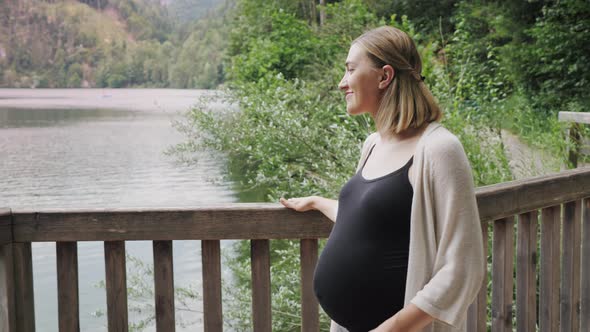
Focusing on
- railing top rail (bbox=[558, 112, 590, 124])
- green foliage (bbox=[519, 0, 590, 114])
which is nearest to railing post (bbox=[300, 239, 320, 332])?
railing top rail (bbox=[558, 112, 590, 124])

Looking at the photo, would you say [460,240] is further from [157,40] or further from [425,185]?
[157,40]

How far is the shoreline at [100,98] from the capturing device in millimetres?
12492

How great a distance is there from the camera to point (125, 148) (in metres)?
16.0

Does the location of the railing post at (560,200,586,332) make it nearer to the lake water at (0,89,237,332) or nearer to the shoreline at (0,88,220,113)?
the lake water at (0,89,237,332)

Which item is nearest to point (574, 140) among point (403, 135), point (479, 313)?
point (479, 313)

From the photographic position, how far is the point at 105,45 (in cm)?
1521

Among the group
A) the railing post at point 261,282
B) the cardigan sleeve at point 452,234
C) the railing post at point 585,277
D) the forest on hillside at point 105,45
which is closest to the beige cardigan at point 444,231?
the cardigan sleeve at point 452,234

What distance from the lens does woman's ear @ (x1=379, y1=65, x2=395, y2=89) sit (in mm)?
1229

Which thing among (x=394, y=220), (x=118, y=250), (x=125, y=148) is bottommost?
(x=125, y=148)

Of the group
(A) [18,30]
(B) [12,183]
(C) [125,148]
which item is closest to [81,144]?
(C) [125,148]

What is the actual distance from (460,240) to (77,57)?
14129mm

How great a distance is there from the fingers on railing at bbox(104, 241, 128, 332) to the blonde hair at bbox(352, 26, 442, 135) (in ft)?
2.18

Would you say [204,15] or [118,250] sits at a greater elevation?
[204,15]

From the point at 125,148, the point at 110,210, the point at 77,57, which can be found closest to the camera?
the point at 110,210
